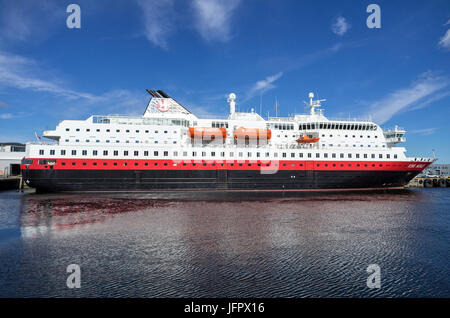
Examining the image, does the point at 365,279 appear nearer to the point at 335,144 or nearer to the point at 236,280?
the point at 236,280

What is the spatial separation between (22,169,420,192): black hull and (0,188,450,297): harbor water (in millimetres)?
10885

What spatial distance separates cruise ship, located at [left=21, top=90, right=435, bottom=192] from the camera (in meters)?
26.6

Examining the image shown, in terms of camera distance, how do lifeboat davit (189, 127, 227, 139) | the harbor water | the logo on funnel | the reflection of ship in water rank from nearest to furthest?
the harbor water, the reflection of ship in water, lifeboat davit (189, 127, 227, 139), the logo on funnel

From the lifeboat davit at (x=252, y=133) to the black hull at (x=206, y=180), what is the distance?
182 inches

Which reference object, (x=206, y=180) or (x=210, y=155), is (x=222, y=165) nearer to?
(x=210, y=155)

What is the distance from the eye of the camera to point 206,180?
2800 centimetres

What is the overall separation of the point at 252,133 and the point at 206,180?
8.25 metres

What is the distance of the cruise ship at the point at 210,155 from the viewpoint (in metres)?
26.6

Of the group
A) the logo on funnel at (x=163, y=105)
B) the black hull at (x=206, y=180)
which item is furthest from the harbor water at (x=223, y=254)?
the logo on funnel at (x=163, y=105)

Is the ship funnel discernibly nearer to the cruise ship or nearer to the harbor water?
the cruise ship

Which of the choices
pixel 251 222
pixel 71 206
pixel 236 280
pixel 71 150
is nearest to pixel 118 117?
pixel 71 150

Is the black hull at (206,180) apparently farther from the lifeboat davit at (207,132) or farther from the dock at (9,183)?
the dock at (9,183)

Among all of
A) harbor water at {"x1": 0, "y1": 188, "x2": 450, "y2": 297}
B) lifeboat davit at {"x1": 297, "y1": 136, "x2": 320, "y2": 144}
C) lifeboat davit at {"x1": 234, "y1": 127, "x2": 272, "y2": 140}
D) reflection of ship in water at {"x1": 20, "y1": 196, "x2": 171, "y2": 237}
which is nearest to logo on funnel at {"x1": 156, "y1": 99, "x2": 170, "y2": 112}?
lifeboat davit at {"x1": 234, "y1": 127, "x2": 272, "y2": 140}

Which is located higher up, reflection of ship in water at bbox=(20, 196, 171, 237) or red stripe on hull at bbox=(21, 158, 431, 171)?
red stripe on hull at bbox=(21, 158, 431, 171)
